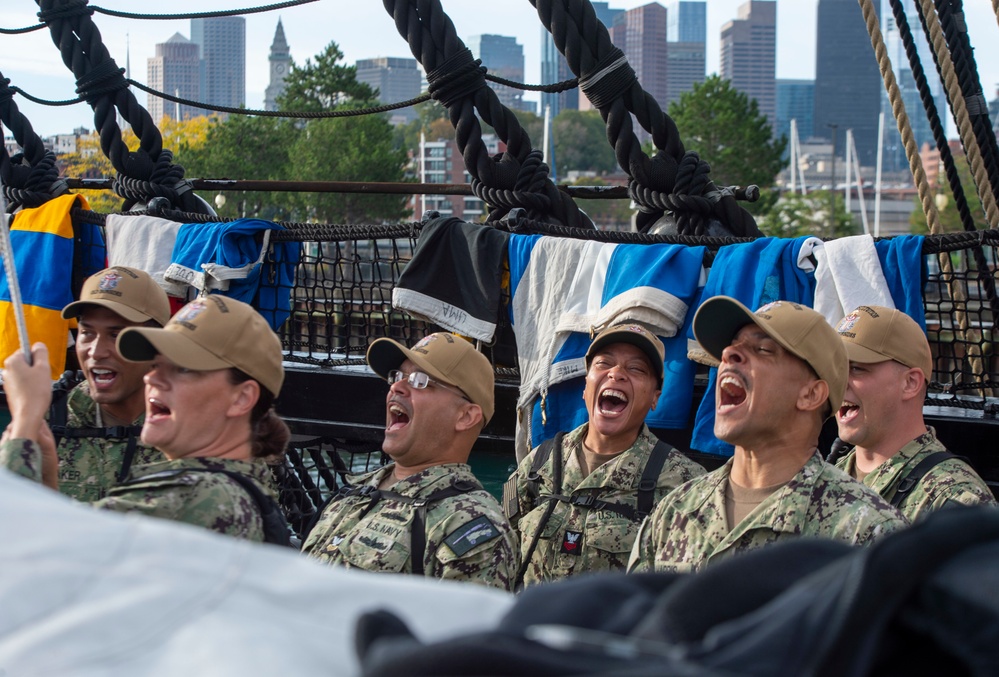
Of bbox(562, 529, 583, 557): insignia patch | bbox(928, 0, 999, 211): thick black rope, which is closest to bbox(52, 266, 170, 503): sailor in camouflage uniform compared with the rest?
bbox(562, 529, 583, 557): insignia patch

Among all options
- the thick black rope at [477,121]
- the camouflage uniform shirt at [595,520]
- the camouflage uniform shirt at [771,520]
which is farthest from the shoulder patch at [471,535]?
the thick black rope at [477,121]

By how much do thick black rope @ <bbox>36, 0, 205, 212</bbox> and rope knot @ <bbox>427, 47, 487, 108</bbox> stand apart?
2.06 meters

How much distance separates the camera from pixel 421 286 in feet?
16.7

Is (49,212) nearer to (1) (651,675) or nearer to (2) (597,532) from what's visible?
(2) (597,532)

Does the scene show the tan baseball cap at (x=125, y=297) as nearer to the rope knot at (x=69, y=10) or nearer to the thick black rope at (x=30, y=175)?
the thick black rope at (x=30, y=175)

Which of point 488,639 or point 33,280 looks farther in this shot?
point 33,280

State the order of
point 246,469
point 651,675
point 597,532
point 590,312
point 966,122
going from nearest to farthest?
1. point 651,675
2. point 246,469
3. point 597,532
4. point 590,312
5. point 966,122

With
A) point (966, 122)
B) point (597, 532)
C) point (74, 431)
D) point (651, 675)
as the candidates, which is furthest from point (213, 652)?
point (966, 122)

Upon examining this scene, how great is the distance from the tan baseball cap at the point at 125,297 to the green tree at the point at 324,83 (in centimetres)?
4970

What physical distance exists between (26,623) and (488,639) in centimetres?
52

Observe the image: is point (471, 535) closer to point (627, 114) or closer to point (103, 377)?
point (103, 377)

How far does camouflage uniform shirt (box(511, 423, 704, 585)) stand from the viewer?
3936 mm

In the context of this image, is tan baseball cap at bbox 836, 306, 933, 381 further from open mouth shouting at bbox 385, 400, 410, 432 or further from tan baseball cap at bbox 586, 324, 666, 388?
open mouth shouting at bbox 385, 400, 410, 432

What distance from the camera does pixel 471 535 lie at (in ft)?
11.0
